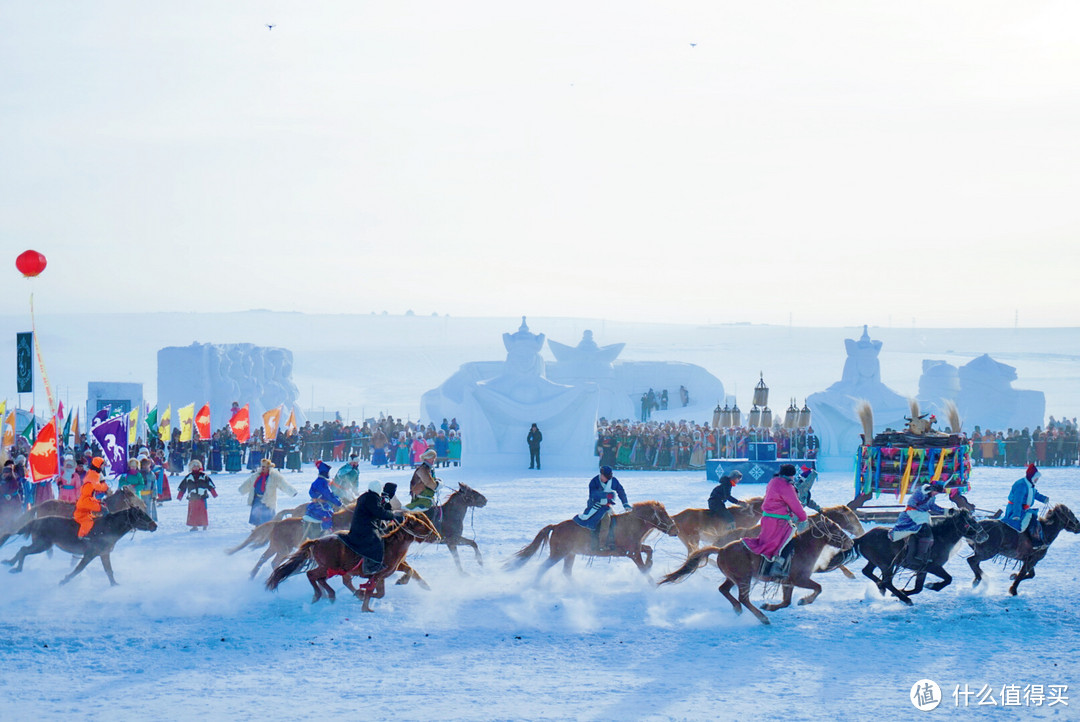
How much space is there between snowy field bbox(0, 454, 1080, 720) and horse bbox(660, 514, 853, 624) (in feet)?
0.64

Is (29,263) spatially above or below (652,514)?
above

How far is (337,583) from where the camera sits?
13.5 meters

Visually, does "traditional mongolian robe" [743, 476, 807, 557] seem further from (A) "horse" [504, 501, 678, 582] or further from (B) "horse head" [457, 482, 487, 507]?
(B) "horse head" [457, 482, 487, 507]

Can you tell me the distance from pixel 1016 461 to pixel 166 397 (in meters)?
31.1

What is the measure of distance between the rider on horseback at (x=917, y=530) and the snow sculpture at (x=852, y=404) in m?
17.1

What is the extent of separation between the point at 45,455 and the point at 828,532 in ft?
44.0

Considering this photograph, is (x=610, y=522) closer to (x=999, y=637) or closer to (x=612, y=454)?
(x=999, y=637)

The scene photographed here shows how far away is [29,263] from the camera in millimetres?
20047

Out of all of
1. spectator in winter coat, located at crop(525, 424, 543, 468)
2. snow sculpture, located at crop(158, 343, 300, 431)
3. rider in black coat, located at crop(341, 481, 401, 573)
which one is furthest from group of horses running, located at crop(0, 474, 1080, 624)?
snow sculpture, located at crop(158, 343, 300, 431)

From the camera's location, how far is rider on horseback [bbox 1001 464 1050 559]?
12.5m

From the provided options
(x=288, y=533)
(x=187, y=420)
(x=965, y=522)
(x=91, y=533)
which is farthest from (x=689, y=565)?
(x=187, y=420)

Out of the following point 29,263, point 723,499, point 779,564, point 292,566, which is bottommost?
point 292,566

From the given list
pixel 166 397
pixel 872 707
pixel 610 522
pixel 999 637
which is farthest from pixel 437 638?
pixel 166 397

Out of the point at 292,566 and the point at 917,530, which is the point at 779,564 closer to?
the point at 917,530
